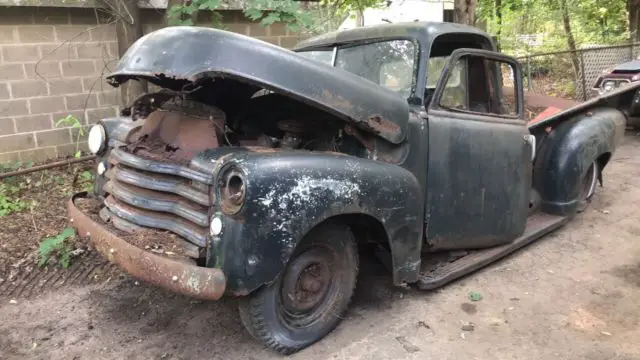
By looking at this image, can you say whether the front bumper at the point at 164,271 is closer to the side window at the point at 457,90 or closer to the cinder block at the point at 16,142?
the side window at the point at 457,90

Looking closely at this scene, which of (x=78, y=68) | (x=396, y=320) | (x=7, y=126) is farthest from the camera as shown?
(x=78, y=68)

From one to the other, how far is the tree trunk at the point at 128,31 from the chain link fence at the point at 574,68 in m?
6.81

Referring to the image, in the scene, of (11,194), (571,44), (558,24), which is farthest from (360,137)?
(558,24)

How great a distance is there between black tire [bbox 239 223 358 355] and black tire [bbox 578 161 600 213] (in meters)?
3.20

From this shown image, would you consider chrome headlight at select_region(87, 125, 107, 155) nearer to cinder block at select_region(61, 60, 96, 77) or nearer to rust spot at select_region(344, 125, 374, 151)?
rust spot at select_region(344, 125, 374, 151)

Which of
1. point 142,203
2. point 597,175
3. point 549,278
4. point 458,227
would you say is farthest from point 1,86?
point 597,175

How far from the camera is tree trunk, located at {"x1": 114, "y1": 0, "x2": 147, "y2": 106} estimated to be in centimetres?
564

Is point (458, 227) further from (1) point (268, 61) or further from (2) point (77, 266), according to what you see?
(2) point (77, 266)

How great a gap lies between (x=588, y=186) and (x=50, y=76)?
5651 millimetres

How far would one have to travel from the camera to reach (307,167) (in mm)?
2797

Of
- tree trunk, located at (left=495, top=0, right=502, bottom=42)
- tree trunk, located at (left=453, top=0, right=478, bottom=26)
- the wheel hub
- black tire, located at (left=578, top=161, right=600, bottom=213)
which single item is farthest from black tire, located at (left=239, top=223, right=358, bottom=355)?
tree trunk, located at (left=495, top=0, right=502, bottom=42)

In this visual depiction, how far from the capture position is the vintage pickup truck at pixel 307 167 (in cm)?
266

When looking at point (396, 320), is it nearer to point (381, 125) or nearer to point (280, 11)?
point (381, 125)

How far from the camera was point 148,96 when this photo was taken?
3.62 metres
